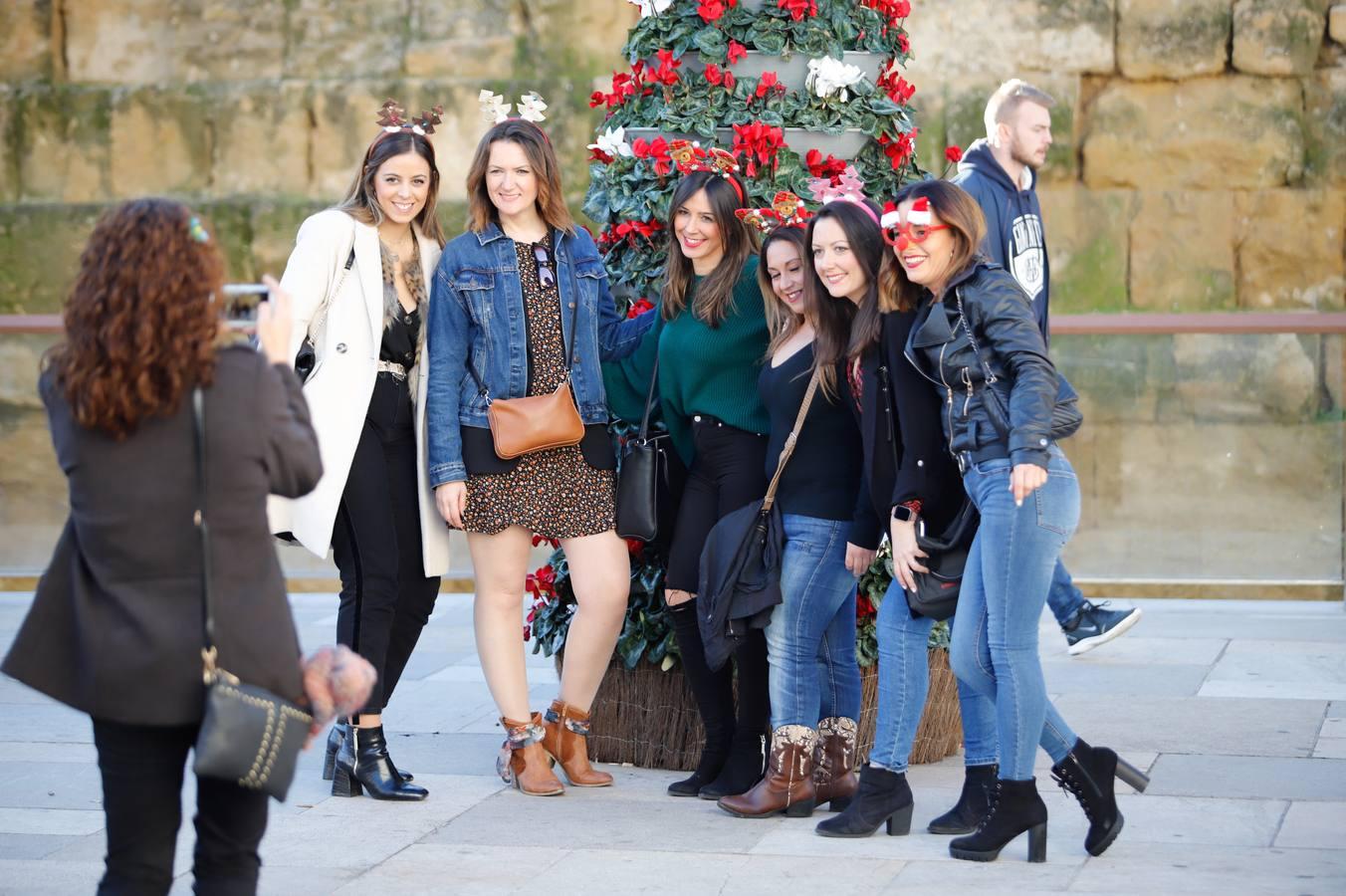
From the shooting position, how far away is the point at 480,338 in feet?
16.7

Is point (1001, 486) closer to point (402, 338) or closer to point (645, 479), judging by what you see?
point (645, 479)

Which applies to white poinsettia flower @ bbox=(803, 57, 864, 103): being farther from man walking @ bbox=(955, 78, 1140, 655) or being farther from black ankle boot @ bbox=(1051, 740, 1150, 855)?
black ankle boot @ bbox=(1051, 740, 1150, 855)

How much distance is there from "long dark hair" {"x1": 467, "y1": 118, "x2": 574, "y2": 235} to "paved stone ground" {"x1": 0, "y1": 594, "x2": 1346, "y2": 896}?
5.08 feet

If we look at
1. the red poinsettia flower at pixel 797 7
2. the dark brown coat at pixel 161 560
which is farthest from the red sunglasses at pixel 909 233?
the dark brown coat at pixel 161 560

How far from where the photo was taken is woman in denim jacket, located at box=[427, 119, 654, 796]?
16.6ft

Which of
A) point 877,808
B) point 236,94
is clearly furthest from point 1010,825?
point 236,94

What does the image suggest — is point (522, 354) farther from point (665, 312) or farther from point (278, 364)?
point (278, 364)

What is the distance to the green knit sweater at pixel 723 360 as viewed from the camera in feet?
16.4

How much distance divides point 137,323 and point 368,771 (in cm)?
236

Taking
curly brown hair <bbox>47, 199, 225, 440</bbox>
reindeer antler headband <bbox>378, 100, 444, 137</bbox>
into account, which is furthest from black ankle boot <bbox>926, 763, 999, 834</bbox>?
curly brown hair <bbox>47, 199, 225, 440</bbox>

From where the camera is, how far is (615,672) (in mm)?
5508

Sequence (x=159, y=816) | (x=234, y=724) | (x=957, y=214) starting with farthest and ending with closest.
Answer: (x=957, y=214) < (x=159, y=816) < (x=234, y=724)

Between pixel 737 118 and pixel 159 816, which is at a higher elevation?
pixel 737 118

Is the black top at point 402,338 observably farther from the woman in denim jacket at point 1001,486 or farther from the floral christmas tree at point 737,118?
the woman in denim jacket at point 1001,486
